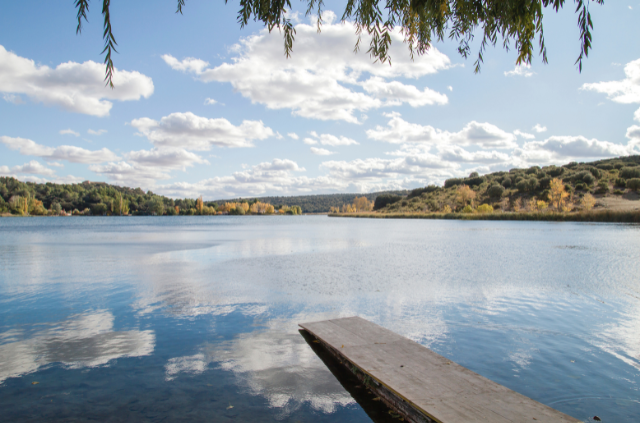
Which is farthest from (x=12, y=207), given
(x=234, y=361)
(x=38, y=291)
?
(x=234, y=361)

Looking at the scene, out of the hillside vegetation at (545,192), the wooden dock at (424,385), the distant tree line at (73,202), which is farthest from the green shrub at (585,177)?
the distant tree line at (73,202)

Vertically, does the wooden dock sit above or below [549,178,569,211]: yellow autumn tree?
below

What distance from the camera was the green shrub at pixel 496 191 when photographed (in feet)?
322

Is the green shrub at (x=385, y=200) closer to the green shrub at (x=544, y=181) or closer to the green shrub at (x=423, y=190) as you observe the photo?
the green shrub at (x=423, y=190)

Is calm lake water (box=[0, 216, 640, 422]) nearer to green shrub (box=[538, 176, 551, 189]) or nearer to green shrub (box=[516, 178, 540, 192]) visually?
green shrub (box=[516, 178, 540, 192])

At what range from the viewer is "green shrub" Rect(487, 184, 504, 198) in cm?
9825

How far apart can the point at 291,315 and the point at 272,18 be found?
6.34 meters

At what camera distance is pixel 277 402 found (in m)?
4.74

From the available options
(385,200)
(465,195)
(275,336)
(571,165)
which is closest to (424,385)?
(275,336)

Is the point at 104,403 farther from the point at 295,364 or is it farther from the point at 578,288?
the point at 578,288

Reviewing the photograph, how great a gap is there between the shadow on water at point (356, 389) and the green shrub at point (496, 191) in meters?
103

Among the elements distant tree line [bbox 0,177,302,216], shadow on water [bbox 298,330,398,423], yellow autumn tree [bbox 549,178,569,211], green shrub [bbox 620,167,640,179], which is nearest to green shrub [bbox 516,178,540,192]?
yellow autumn tree [bbox 549,178,569,211]

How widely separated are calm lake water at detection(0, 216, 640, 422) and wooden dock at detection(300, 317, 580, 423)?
1.03 ft

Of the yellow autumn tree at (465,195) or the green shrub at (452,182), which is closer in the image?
the yellow autumn tree at (465,195)
